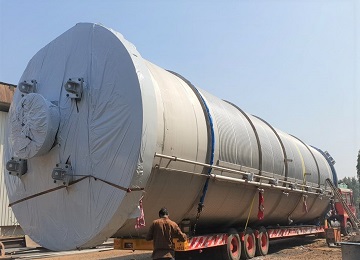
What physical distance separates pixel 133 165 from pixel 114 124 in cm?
80

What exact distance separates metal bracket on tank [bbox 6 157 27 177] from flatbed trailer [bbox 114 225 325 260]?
2.17m

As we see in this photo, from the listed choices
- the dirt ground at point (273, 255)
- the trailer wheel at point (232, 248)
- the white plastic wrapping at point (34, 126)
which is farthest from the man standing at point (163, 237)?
the dirt ground at point (273, 255)

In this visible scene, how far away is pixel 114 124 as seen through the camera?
6680 millimetres

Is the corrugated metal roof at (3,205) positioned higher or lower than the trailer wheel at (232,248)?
higher

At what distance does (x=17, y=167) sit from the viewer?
7484mm

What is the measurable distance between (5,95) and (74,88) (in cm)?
1225

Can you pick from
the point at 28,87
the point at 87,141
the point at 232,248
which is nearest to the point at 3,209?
the point at 232,248

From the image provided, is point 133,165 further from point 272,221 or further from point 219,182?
point 272,221

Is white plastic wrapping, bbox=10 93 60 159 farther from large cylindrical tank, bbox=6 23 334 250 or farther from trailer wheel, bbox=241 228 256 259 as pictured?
trailer wheel, bbox=241 228 256 259

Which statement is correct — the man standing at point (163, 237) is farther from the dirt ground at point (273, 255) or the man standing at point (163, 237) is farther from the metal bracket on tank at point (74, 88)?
the dirt ground at point (273, 255)

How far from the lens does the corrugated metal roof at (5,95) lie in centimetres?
1748

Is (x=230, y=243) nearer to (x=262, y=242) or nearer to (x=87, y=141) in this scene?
(x=262, y=242)

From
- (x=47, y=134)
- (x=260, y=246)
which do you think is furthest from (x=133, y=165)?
(x=260, y=246)

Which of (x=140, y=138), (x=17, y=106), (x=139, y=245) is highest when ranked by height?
(x=17, y=106)
